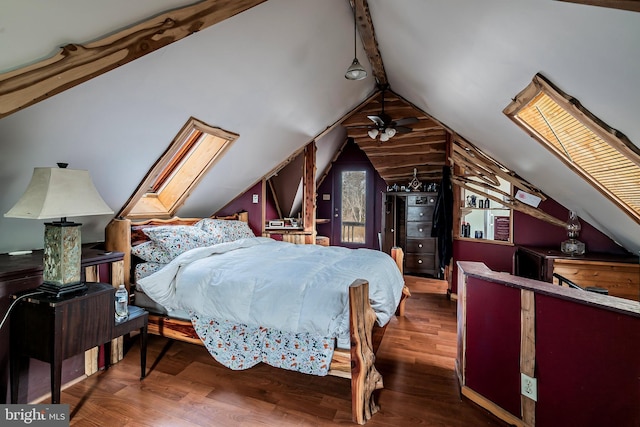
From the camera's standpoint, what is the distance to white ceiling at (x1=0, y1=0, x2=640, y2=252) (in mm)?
1310

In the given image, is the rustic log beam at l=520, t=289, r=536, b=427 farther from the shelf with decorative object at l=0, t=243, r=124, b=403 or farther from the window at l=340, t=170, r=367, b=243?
the window at l=340, t=170, r=367, b=243

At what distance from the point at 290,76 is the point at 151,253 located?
209cm

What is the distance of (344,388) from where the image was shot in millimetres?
2193

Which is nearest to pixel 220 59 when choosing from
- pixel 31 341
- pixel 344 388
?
pixel 31 341

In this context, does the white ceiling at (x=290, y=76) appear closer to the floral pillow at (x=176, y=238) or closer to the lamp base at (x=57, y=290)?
the floral pillow at (x=176, y=238)

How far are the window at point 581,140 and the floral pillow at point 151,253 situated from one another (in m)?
3.09

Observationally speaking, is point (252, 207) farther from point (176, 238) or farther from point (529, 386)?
point (529, 386)

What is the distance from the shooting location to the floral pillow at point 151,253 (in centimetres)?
283

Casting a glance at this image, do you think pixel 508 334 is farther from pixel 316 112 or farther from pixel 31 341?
pixel 316 112

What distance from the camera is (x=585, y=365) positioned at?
1417 millimetres

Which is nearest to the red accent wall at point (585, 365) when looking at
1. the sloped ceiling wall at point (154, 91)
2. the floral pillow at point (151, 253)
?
the sloped ceiling wall at point (154, 91)

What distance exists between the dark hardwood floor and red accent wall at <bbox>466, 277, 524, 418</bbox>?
17 centimetres

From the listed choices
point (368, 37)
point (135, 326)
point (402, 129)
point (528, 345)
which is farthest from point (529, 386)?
point (402, 129)

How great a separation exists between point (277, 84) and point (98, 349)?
265 centimetres
